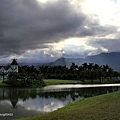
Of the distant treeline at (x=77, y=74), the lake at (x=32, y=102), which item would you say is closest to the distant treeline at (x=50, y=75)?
the distant treeline at (x=77, y=74)

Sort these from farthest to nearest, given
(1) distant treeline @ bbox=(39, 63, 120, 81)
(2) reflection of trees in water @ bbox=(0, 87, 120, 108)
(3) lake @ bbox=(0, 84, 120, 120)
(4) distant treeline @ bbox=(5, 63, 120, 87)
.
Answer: (1) distant treeline @ bbox=(39, 63, 120, 81)
(4) distant treeline @ bbox=(5, 63, 120, 87)
(2) reflection of trees in water @ bbox=(0, 87, 120, 108)
(3) lake @ bbox=(0, 84, 120, 120)

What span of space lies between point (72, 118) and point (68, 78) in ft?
456

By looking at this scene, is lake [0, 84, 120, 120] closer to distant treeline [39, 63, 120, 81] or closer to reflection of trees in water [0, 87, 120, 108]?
reflection of trees in water [0, 87, 120, 108]

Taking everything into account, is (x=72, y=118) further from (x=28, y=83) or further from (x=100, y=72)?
(x=100, y=72)

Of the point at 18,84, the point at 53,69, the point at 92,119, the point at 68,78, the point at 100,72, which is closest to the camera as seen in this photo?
the point at 92,119

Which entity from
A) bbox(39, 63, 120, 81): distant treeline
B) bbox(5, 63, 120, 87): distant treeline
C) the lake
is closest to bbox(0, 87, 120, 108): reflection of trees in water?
the lake

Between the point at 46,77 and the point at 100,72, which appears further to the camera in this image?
the point at 46,77

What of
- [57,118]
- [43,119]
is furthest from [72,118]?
[43,119]

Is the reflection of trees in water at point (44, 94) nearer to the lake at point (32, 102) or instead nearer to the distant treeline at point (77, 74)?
the lake at point (32, 102)

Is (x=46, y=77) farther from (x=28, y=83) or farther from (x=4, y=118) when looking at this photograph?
(x=4, y=118)

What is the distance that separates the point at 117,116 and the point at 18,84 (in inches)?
3322

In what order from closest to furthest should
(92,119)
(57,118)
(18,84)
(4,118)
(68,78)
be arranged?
(92,119), (57,118), (4,118), (18,84), (68,78)

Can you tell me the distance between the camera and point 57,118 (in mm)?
24781

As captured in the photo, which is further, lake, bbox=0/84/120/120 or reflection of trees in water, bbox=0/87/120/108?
reflection of trees in water, bbox=0/87/120/108
